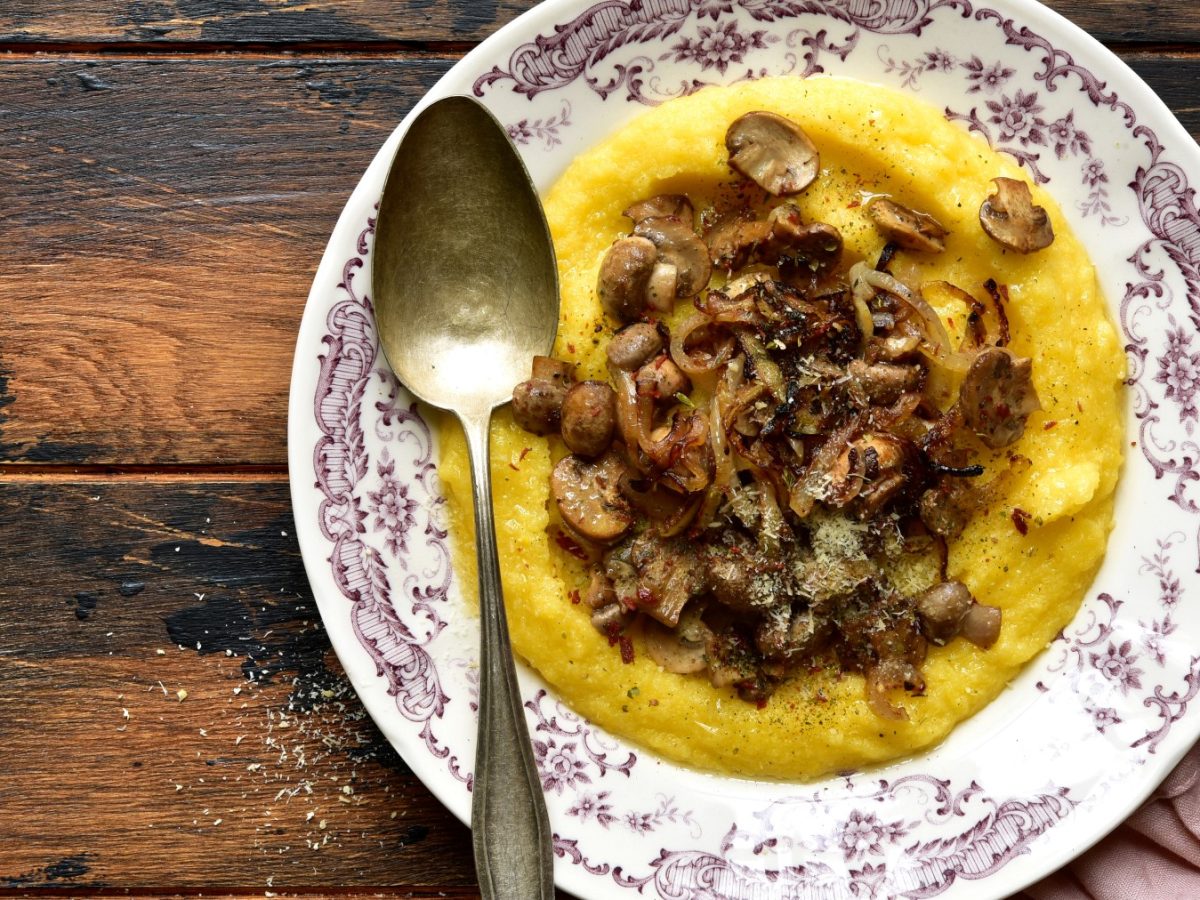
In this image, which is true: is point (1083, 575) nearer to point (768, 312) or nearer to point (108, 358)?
point (768, 312)

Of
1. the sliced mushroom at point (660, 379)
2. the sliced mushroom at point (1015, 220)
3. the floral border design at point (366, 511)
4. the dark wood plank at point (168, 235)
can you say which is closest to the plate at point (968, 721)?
the floral border design at point (366, 511)

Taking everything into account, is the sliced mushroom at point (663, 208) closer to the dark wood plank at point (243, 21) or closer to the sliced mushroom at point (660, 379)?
the sliced mushroom at point (660, 379)

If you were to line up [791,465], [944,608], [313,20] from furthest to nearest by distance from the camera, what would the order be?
1. [313,20]
2. [791,465]
3. [944,608]

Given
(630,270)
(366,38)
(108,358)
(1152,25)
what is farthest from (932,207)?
(108,358)

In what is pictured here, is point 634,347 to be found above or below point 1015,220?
below

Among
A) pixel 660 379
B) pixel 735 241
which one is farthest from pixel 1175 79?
pixel 660 379

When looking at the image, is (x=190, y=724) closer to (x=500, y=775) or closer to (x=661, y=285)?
(x=500, y=775)
